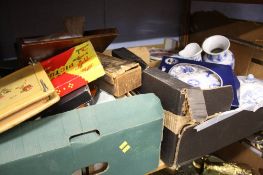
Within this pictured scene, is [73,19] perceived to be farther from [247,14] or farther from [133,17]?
[247,14]

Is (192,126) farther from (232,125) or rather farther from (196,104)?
(232,125)

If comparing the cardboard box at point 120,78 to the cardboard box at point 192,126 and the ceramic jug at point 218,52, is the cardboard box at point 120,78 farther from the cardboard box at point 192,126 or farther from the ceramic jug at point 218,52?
the ceramic jug at point 218,52

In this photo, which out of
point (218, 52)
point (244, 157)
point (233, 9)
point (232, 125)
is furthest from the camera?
point (233, 9)

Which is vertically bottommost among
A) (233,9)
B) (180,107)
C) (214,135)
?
(214,135)

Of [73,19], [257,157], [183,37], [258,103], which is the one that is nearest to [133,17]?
[183,37]

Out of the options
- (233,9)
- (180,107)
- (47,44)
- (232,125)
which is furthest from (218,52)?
(233,9)

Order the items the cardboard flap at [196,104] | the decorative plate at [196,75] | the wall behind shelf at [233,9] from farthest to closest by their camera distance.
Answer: the wall behind shelf at [233,9], the decorative plate at [196,75], the cardboard flap at [196,104]

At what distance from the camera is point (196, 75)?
0.75 metres

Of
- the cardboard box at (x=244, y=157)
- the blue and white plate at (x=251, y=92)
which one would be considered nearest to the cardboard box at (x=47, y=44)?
the blue and white plate at (x=251, y=92)

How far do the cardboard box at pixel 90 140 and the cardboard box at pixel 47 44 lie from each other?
8.8 inches

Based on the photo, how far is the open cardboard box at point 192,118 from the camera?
23.8 inches

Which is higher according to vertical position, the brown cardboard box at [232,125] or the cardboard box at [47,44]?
the cardboard box at [47,44]

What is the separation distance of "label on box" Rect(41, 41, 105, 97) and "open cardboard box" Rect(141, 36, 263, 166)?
0.16 metres

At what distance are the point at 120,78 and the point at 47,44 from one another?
22 centimetres
